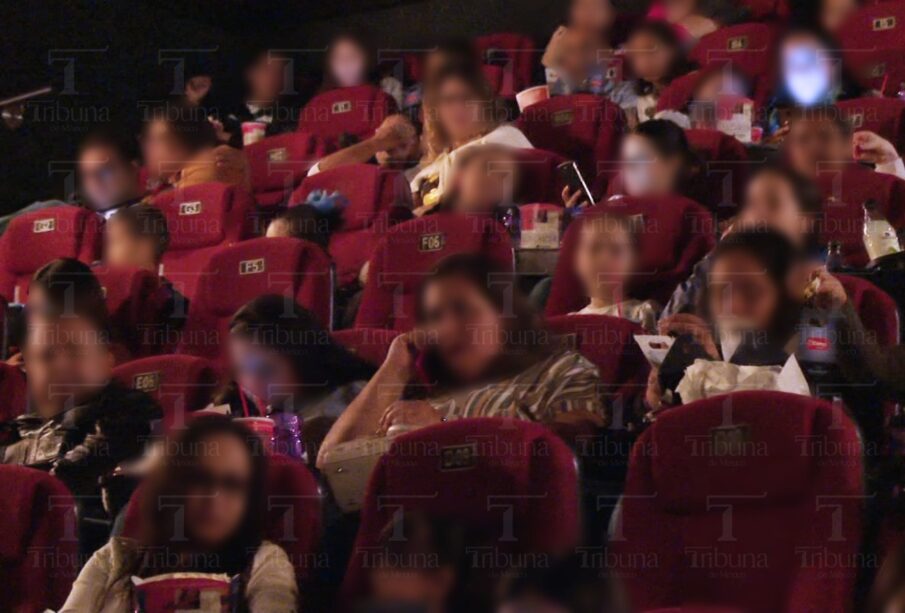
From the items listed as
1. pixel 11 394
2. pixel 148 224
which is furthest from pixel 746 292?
pixel 148 224

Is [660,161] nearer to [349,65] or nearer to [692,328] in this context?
[692,328]

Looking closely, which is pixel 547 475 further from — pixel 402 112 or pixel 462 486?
pixel 402 112

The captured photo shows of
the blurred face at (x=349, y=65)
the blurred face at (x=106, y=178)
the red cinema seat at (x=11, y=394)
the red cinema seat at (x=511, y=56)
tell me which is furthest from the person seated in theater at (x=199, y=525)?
the blurred face at (x=349, y=65)

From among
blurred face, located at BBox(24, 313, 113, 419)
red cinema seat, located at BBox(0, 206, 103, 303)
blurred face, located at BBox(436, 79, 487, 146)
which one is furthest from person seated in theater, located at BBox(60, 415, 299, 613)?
red cinema seat, located at BBox(0, 206, 103, 303)

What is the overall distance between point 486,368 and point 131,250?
1830 millimetres

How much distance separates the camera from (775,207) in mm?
2750

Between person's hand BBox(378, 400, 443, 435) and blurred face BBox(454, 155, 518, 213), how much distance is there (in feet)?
3.88

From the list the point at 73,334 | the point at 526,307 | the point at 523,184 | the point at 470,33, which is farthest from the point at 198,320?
the point at 470,33

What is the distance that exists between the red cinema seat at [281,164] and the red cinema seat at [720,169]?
5.52 feet

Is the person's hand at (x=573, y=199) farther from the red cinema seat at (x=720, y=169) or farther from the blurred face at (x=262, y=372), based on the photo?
the blurred face at (x=262, y=372)

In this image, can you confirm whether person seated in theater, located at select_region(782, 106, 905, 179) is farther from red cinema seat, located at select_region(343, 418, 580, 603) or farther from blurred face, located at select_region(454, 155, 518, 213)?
red cinema seat, located at select_region(343, 418, 580, 603)

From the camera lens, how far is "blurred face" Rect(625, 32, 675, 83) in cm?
464

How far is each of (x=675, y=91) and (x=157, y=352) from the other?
75.7 inches

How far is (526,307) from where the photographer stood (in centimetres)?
233
